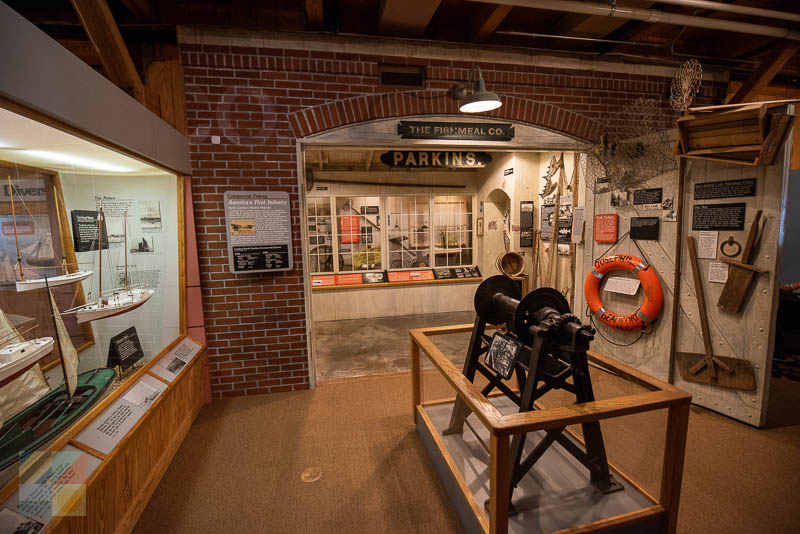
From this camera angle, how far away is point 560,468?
82.8 inches

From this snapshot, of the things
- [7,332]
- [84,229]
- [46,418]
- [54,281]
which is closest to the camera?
[7,332]

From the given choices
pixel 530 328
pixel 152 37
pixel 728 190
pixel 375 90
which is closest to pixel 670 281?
A: pixel 728 190

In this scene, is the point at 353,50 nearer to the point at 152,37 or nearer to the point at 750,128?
the point at 152,37

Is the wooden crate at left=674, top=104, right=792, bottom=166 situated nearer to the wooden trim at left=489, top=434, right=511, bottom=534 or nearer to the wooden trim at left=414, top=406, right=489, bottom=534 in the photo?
the wooden trim at left=489, top=434, right=511, bottom=534

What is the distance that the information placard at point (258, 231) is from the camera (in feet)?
10.4

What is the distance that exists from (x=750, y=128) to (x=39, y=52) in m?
4.07

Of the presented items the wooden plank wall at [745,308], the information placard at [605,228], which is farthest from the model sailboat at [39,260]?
the wooden plank wall at [745,308]

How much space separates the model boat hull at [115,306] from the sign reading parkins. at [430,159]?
10.4 feet

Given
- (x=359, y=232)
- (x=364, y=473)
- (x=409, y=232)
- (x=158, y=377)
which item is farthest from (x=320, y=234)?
(x=364, y=473)

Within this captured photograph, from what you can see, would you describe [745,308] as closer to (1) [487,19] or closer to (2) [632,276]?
(2) [632,276]

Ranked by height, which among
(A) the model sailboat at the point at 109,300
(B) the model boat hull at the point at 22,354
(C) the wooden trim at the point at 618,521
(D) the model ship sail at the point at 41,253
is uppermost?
(D) the model ship sail at the point at 41,253

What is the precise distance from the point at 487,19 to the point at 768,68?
3060 mm

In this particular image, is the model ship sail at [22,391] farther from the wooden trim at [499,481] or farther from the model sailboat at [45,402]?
the wooden trim at [499,481]

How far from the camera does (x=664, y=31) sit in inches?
148
